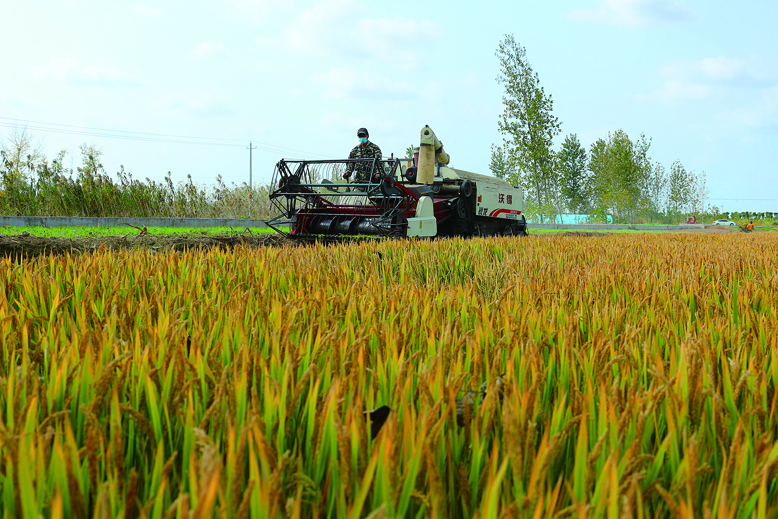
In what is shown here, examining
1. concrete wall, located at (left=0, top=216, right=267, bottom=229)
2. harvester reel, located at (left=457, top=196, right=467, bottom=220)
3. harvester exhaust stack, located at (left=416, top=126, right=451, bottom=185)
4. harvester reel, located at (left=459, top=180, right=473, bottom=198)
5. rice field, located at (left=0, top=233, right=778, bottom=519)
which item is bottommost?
rice field, located at (left=0, top=233, right=778, bottom=519)

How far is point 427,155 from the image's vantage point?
1020cm

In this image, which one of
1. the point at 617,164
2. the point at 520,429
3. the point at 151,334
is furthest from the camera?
the point at 617,164

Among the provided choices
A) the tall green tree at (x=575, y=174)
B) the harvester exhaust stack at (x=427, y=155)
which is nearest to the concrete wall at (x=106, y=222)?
the harvester exhaust stack at (x=427, y=155)

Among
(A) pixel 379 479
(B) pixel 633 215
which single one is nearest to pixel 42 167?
(A) pixel 379 479

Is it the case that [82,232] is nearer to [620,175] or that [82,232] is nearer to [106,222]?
[106,222]

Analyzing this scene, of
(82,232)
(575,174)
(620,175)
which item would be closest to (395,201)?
(82,232)

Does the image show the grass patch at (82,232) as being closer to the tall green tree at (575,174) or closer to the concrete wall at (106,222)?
the concrete wall at (106,222)

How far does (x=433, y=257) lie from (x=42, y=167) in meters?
15.4

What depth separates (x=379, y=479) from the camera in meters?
0.84

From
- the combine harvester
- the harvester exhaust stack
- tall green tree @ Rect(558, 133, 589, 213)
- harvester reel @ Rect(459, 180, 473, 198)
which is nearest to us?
the combine harvester

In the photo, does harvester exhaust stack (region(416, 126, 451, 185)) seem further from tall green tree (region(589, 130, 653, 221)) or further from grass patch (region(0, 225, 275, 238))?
tall green tree (region(589, 130, 653, 221))

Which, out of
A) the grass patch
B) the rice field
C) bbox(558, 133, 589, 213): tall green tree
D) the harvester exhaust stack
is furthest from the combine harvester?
bbox(558, 133, 589, 213): tall green tree

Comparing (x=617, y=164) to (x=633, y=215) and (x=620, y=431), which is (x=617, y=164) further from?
(x=620, y=431)

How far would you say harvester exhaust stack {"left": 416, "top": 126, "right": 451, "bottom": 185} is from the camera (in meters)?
10.0
